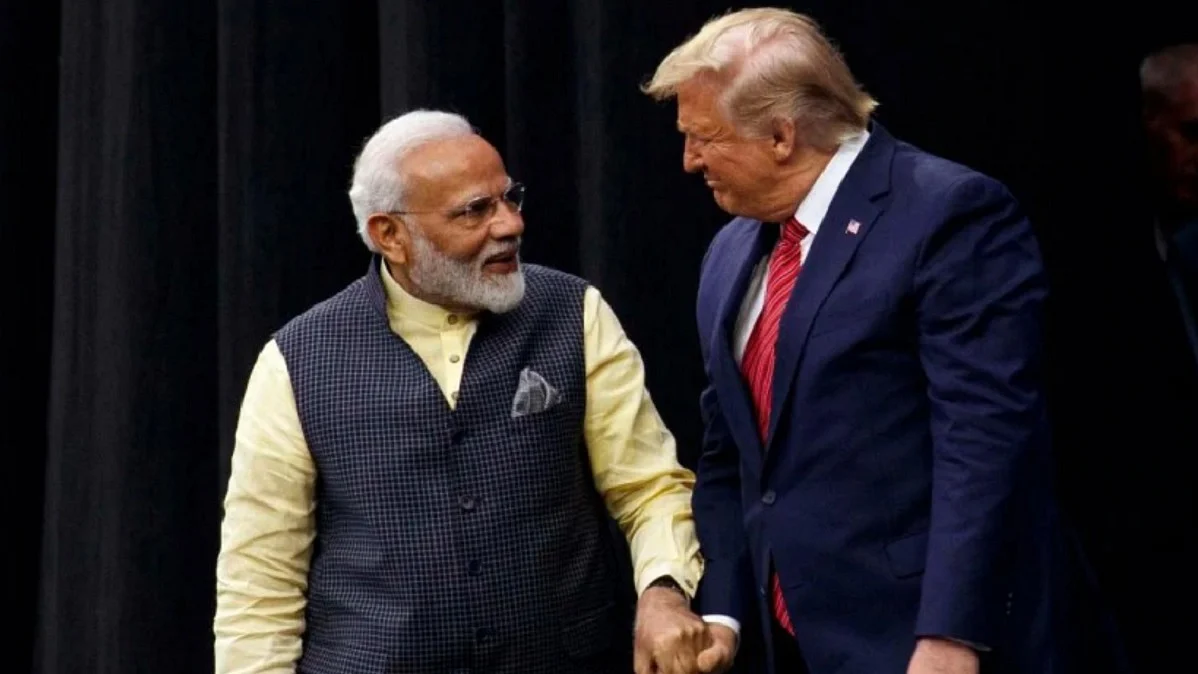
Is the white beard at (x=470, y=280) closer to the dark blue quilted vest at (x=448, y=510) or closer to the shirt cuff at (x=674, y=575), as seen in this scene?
the dark blue quilted vest at (x=448, y=510)

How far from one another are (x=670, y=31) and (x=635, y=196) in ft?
0.82

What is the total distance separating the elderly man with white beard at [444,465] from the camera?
2432mm

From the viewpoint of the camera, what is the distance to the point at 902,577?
222 cm

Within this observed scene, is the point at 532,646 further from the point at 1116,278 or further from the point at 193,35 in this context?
the point at 193,35

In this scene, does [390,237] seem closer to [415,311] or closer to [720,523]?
[415,311]

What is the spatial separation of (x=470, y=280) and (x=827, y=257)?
48 centimetres

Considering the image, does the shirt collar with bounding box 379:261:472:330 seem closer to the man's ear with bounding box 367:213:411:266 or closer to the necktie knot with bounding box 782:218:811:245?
the man's ear with bounding box 367:213:411:266

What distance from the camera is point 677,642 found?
230 cm

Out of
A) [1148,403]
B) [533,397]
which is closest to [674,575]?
[533,397]

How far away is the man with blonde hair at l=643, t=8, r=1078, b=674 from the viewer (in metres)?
2.14

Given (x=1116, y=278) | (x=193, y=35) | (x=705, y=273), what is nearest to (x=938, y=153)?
(x=1116, y=278)

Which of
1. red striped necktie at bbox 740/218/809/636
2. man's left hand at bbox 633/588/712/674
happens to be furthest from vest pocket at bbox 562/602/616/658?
red striped necktie at bbox 740/218/809/636

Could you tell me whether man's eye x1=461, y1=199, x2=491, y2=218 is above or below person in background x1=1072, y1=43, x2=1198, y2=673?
above

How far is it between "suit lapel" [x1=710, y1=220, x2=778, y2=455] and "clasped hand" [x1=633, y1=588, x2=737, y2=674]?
0.21m
